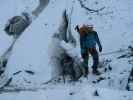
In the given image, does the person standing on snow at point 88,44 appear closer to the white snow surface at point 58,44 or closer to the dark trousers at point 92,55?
the dark trousers at point 92,55

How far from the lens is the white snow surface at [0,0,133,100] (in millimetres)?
11435

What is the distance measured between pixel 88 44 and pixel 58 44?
247 centimetres

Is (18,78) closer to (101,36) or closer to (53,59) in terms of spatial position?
(53,59)

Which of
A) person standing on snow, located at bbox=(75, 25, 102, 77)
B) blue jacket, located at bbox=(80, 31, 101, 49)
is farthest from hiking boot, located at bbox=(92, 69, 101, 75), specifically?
blue jacket, located at bbox=(80, 31, 101, 49)

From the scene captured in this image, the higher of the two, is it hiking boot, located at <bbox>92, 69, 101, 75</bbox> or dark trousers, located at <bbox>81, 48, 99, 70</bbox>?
dark trousers, located at <bbox>81, 48, 99, 70</bbox>

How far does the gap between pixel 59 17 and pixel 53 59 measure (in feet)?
10.9

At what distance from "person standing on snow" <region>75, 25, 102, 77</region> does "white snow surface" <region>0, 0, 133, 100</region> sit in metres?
0.38

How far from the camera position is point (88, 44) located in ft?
44.9

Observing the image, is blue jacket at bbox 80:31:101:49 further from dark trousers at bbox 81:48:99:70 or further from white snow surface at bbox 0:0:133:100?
white snow surface at bbox 0:0:133:100

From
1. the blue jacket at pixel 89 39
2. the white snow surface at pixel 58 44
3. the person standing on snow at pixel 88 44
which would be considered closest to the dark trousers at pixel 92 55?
the person standing on snow at pixel 88 44

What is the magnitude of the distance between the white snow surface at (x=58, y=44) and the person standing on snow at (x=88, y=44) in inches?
14.8

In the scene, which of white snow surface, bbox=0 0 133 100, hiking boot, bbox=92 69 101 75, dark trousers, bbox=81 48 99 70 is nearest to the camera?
white snow surface, bbox=0 0 133 100

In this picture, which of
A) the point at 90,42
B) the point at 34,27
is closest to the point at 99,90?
the point at 90,42

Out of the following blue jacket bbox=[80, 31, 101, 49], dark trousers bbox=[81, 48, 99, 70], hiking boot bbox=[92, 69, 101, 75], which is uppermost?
blue jacket bbox=[80, 31, 101, 49]
